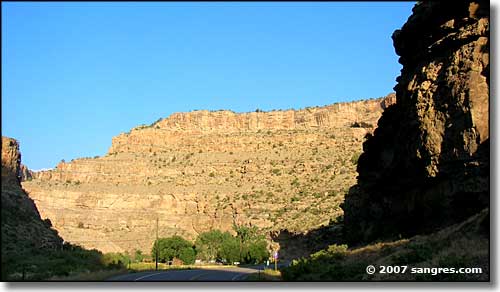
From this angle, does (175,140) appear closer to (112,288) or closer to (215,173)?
(215,173)

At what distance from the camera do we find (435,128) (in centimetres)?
2538

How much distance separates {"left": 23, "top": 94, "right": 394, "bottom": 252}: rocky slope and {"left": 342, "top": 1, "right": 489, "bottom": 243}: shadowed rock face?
31480 millimetres

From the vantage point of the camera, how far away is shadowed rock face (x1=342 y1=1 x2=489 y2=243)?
74.9 feet

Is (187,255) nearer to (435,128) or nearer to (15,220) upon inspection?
(15,220)

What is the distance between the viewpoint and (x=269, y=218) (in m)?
77.6

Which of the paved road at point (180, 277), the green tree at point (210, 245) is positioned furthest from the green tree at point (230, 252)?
the paved road at point (180, 277)

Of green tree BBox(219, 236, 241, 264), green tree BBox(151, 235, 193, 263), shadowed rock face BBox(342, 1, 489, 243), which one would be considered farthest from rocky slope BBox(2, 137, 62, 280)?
green tree BBox(219, 236, 241, 264)

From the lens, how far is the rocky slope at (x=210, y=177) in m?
80.1

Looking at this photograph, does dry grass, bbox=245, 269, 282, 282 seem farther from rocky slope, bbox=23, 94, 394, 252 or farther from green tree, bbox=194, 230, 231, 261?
green tree, bbox=194, 230, 231, 261

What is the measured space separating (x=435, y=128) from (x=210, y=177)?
→ 249 feet

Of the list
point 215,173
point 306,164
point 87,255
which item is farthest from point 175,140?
point 87,255

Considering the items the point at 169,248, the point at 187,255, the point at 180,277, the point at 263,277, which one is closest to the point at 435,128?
the point at 263,277

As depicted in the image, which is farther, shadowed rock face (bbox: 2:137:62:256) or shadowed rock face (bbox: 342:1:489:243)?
shadowed rock face (bbox: 2:137:62:256)

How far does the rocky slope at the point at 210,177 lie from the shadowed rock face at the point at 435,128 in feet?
103
